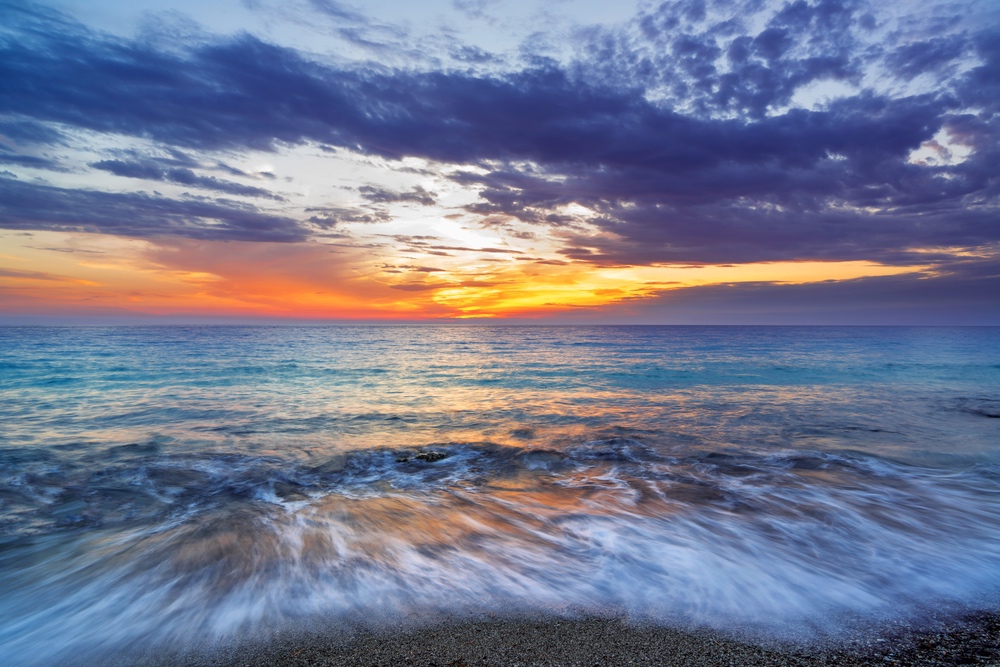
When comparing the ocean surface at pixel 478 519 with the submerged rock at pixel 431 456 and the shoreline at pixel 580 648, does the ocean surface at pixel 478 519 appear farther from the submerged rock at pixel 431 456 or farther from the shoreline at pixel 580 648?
the shoreline at pixel 580 648

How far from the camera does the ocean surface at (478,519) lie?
459 cm

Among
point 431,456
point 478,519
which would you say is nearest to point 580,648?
point 478,519

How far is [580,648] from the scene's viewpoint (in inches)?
150

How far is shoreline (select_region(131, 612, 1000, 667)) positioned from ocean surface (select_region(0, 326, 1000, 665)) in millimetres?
255

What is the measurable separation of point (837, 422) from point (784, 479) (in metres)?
7.61

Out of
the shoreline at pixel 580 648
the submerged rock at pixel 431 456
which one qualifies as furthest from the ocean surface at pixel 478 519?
the shoreline at pixel 580 648

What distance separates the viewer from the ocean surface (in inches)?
181

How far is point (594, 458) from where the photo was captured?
10.4 metres

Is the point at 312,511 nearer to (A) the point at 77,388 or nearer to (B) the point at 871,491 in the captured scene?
(B) the point at 871,491

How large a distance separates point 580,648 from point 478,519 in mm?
3300

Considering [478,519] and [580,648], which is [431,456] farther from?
[580,648]

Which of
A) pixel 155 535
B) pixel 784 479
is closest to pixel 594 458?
pixel 784 479

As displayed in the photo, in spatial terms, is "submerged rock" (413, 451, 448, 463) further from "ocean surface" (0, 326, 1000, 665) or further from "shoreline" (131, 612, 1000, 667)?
"shoreline" (131, 612, 1000, 667)

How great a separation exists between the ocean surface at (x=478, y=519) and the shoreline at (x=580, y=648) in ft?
0.84
